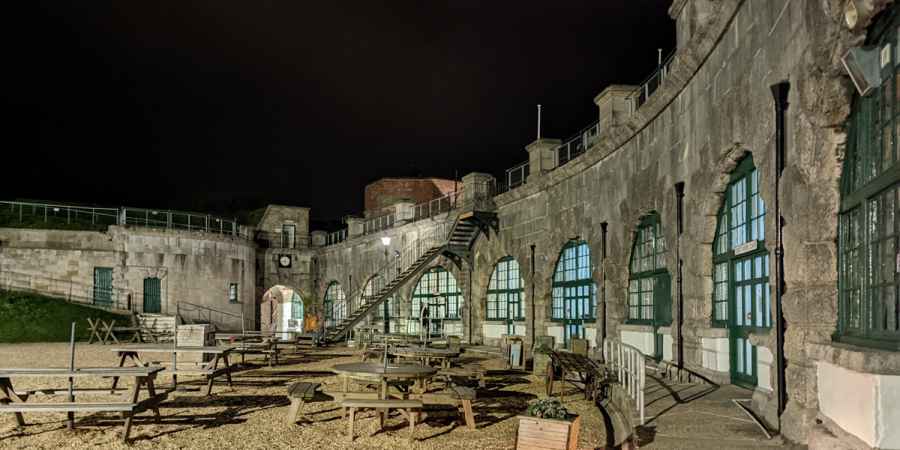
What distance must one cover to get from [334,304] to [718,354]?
30644mm

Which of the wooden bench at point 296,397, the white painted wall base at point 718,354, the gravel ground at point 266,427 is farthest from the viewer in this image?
the white painted wall base at point 718,354

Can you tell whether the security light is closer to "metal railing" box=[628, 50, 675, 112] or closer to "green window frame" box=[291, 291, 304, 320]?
"metal railing" box=[628, 50, 675, 112]

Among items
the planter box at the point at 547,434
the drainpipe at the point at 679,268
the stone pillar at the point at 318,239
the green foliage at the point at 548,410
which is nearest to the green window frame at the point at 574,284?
the drainpipe at the point at 679,268

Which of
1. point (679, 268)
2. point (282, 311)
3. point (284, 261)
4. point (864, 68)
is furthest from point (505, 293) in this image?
point (282, 311)

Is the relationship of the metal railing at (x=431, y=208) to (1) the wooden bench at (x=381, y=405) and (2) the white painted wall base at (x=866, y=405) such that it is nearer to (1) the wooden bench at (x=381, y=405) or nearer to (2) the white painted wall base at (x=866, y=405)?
(1) the wooden bench at (x=381, y=405)

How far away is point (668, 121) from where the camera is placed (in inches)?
540

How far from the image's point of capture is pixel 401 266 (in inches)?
1239

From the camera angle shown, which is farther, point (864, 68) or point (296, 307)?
point (296, 307)

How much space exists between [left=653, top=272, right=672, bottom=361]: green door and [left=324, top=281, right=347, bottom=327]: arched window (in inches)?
969

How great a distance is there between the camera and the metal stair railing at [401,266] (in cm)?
2755

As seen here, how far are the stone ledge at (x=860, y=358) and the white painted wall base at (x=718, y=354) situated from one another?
4.71 metres

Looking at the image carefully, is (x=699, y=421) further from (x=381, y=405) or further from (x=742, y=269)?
(x=381, y=405)

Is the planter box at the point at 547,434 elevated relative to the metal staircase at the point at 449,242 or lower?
lower

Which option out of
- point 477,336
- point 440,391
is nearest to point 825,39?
point 440,391
